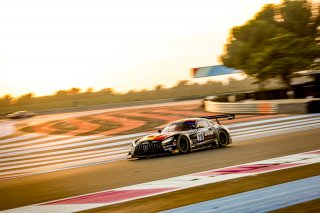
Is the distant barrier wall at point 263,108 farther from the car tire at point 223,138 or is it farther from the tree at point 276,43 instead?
the car tire at point 223,138

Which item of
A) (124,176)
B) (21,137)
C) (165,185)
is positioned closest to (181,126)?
(124,176)

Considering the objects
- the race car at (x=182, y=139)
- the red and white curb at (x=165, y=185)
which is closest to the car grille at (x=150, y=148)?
the race car at (x=182, y=139)

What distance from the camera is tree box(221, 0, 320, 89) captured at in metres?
38.2

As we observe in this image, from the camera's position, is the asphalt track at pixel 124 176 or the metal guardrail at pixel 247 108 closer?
the asphalt track at pixel 124 176

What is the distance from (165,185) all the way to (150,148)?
590 cm

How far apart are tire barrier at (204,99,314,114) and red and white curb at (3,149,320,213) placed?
1809 cm

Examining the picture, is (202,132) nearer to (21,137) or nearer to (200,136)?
(200,136)

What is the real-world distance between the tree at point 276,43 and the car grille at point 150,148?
25911mm

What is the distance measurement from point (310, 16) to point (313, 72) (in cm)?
504

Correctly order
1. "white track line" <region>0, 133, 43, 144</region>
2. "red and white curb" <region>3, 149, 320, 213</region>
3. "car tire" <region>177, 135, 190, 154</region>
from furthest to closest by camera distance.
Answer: "white track line" <region>0, 133, 43, 144</region>, "car tire" <region>177, 135, 190, 154</region>, "red and white curb" <region>3, 149, 320, 213</region>

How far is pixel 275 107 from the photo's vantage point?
99.7 ft

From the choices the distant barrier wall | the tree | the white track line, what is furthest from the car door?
the tree

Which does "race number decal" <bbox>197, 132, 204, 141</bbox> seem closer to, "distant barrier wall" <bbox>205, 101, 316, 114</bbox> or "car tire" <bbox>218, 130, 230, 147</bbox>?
"car tire" <bbox>218, 130, 230, 147</bbox>

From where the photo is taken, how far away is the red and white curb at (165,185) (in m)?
7.23
